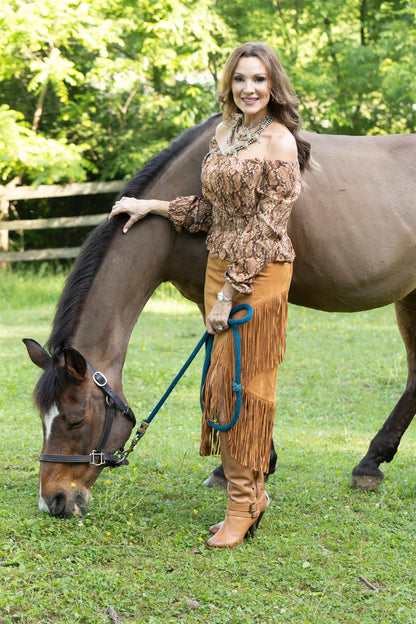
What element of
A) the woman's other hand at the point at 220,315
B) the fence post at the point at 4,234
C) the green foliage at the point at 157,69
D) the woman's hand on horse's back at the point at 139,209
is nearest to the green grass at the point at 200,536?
the woman's other hand at the point at 220,315

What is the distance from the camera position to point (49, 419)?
321cm

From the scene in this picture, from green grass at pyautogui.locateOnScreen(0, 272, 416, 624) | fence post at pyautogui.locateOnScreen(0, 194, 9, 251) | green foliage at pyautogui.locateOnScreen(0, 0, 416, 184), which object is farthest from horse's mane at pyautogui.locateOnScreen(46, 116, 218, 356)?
fence post at pyautogui.locateOnScreen(0, 194, 9, 251)

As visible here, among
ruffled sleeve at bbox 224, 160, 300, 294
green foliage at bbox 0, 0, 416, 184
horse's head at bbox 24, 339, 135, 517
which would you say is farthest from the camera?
green foliage at bbox 0, 0, 416, 184

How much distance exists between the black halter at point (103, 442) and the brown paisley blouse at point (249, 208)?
2.53 ft

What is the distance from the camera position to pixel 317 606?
2645 millimetres

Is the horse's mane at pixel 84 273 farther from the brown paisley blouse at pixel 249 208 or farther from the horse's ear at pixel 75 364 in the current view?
the brown paisley blouse at pixel 249 208

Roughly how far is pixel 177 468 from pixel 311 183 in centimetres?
182

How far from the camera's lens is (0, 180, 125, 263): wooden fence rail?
12211 mm

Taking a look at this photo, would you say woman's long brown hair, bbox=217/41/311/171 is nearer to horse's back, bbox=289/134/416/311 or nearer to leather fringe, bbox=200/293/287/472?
horse's back, bbox=289/134/416/311

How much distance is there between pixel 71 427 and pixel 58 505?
0.36m

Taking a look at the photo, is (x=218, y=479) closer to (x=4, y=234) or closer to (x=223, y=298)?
(x=223, y=298)

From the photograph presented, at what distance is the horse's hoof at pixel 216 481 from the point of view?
Result: 396 cm

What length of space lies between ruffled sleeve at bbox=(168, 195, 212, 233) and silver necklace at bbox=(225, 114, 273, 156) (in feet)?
1.11

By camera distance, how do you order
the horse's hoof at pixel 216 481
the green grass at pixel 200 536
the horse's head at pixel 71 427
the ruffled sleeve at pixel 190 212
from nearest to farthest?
the green grass at pixel 200 536 → the horse's head at pixel 71 427 → the ruffled sleeve at pixel 190 212 → the horse's hoof at pixel 216 481
